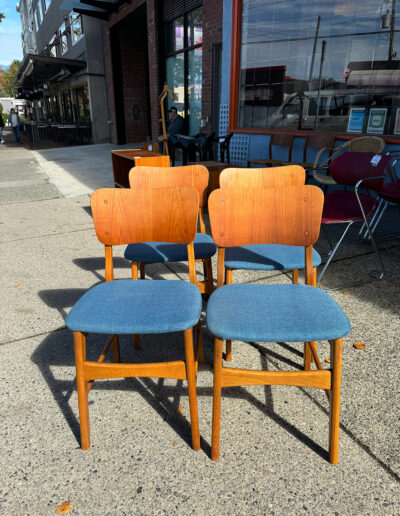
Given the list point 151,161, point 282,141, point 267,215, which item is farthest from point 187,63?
point 267,215

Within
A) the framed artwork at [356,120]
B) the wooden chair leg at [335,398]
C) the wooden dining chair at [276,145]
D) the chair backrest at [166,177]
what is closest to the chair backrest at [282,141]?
the wooden dining chair at [276,145]

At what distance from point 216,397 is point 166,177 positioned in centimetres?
178

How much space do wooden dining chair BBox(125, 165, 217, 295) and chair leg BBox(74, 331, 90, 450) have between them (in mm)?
816

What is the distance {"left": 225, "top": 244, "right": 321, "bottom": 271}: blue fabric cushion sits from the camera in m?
2.22

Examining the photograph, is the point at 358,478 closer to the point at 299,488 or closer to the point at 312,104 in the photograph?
the point at 299,488

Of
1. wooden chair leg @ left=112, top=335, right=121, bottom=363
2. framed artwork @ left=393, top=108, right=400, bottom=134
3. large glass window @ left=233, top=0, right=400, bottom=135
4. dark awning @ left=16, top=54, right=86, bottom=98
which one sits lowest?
wooden chair leg @ left=112, top=335, right=121, bottom=363

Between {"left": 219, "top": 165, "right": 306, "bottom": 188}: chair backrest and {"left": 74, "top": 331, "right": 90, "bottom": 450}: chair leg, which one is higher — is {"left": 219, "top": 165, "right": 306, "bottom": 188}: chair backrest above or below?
above

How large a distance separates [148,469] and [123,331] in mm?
621

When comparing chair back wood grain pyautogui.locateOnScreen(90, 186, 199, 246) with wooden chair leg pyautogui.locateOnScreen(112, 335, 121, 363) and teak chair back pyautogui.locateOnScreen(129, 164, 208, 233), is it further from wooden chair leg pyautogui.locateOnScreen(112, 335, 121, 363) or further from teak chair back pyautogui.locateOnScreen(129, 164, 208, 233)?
teak chair back pyautogui.locateOnScreen(129, 164, 208, 233)

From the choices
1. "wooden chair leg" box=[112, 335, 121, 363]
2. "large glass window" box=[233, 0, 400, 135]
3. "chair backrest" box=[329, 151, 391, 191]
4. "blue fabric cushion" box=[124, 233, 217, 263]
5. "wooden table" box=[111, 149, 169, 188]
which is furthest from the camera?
"large glass window" box=[233, 0, 400, 135]

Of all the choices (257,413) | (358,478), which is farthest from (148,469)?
(358,478)

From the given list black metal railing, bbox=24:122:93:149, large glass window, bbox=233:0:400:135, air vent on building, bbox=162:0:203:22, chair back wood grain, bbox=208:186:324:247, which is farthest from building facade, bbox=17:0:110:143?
chair back wood grain, bbox=208:186:324:247

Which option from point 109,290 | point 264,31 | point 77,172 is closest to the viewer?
point 109,290

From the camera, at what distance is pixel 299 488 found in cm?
152
